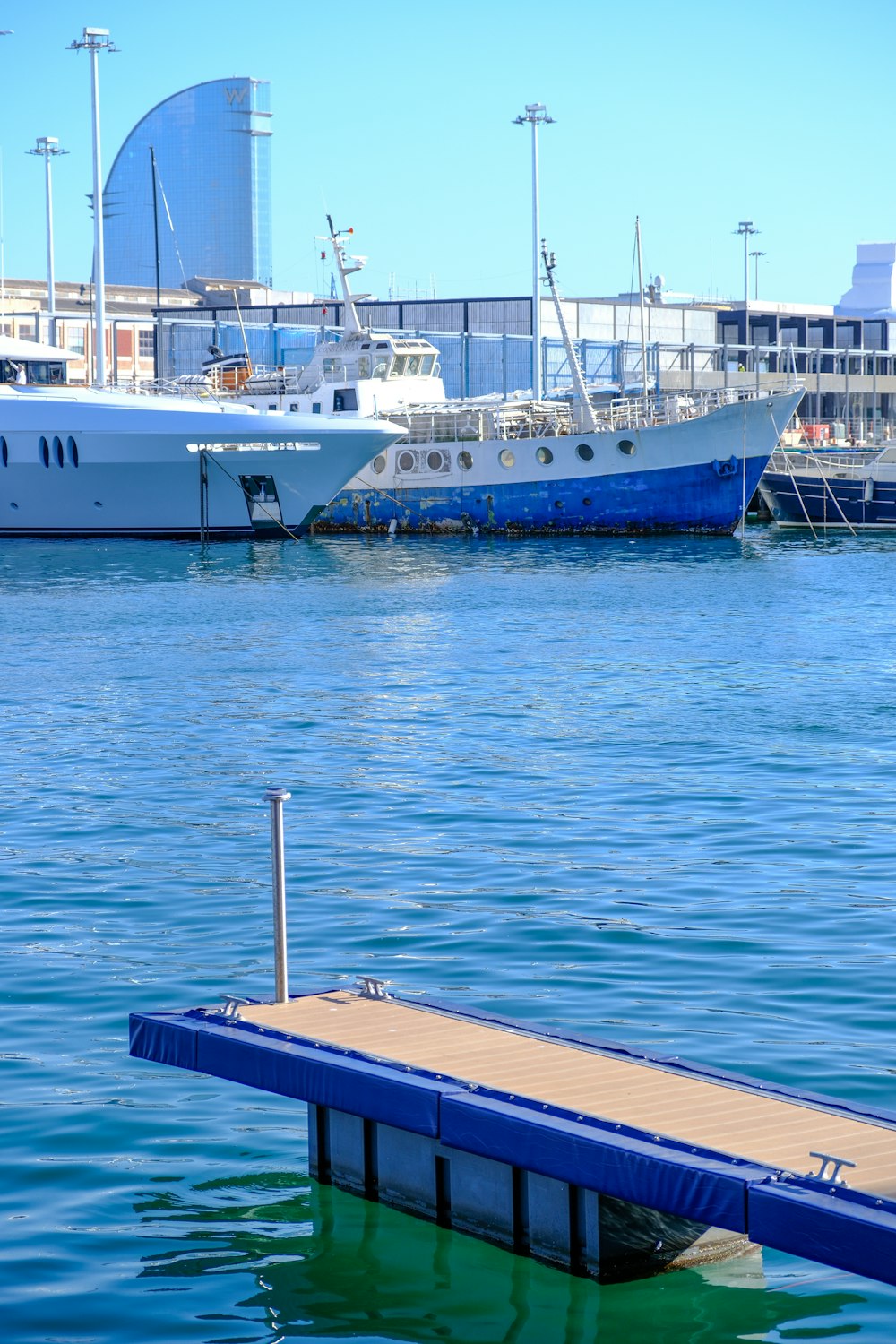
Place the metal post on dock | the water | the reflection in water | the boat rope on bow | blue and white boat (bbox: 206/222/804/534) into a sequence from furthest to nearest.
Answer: blue and white boat (bbox: 206/222/804/534)
the boat rope on bow
the metal post on dock
the water
the reflection in water

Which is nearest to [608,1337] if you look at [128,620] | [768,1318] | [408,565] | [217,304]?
[768,1318]

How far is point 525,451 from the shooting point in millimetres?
56094

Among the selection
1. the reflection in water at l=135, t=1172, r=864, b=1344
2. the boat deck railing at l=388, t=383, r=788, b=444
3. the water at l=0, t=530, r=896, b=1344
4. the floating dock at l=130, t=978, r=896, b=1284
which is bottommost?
the reflection in water at l=135, t=1172, r=864, b=1344

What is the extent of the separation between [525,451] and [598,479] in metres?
2.37

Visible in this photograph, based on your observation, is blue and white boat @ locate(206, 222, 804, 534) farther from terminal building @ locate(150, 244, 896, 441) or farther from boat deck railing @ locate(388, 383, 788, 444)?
terminal building @ locate(150, 244, 896, 441)

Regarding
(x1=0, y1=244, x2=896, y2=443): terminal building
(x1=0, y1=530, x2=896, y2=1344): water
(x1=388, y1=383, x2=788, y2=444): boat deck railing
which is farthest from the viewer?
→ (x1=0, y1=244, x2=896, y2=443): terminal building

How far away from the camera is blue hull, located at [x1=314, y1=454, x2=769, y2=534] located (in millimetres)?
55438

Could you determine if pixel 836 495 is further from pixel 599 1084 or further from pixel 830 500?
pixel 599 1084

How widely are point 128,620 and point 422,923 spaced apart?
2210cm

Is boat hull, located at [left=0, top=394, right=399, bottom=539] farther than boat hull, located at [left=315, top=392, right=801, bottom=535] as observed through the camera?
No

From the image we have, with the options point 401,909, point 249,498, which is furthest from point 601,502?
point 401,909

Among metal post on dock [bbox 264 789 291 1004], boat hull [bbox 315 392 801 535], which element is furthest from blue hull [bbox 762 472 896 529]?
metal post on dock [bbox 264 789 291 1004]

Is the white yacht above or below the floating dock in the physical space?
above

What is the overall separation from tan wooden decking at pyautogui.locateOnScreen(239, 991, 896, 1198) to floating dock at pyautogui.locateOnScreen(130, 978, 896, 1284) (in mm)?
10
